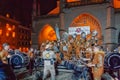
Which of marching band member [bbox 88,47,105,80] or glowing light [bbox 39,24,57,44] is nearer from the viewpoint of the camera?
marching band member [bbox 88,47,105,80]

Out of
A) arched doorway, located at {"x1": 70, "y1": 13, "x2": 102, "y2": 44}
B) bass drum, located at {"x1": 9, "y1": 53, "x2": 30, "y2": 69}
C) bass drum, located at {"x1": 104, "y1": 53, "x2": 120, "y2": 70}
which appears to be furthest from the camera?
arched doorway, located at {"x1": 70, "y1": 13, "x2": 102, "y2": 44}

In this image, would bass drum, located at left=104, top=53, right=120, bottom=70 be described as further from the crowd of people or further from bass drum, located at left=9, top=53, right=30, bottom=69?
bass drum, located at left=9, top=53, right=30, bottom=69

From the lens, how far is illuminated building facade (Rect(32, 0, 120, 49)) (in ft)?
141

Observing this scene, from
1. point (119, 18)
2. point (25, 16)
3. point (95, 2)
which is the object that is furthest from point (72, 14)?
point (25, 16)

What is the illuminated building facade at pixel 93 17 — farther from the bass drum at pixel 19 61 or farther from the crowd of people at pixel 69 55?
the bass drum at pixel 19 61

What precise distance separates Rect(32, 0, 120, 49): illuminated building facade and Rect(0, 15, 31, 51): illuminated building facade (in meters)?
15.8

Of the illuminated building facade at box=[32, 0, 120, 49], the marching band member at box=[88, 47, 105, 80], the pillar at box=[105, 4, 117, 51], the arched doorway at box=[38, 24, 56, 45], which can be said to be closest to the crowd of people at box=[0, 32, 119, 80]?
the marching band member at box=[88, 47, 105, 80]

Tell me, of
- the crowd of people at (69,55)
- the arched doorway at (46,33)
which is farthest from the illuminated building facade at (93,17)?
the crowd of people at (69,55)

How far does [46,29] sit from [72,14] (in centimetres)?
706

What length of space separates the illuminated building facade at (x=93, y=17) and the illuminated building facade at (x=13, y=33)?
1575 centimetres

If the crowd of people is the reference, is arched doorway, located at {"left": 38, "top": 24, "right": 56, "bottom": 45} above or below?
above

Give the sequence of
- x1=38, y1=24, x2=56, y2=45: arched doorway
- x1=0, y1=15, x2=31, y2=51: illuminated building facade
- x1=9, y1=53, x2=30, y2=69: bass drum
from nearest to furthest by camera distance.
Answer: x1=9, y1=53, x2=30, y2=69: bass drum < x1=38, y1=24, x2=56, y2=45: arched doorway < x1=0, y1=15, x2=31, y2=51: illuminated building facade

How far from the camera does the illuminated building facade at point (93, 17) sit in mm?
42969

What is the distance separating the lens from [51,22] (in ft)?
165
